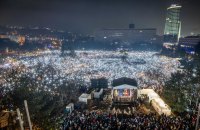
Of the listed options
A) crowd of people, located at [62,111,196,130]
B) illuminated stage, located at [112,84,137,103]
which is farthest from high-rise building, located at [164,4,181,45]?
crowd of people, located at [62,111,196,130]

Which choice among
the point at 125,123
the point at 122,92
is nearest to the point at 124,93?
the point at 122,92

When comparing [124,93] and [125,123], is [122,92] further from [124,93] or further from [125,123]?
[125,123]

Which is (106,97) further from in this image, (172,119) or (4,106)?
(4,106)

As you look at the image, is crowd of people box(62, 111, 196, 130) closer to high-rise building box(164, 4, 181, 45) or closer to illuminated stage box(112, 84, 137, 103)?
illuminated stage box(112, 84, 137, 103)

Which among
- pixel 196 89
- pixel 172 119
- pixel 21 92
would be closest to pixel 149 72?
pixel 196 89

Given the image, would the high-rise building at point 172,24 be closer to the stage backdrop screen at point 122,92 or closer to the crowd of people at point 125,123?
the stage backdrop screen at point 122,92

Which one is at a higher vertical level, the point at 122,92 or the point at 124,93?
the point at 122,92

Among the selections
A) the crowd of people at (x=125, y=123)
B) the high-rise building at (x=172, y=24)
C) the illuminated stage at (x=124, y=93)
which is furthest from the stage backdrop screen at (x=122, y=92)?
the high-rise building at (x=172, y=24)
